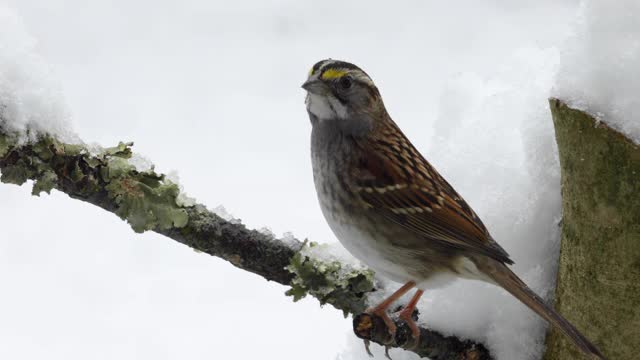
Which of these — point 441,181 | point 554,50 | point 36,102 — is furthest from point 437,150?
point 36,102

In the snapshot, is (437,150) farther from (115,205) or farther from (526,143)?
(115,205)

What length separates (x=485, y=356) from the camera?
2070 millimetres

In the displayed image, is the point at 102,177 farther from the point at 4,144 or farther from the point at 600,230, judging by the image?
the point at 600,230

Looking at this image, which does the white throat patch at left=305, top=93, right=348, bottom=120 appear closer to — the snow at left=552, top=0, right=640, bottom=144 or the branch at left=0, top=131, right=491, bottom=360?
A: the branch at left=0, top=131, right=491, bottom=360

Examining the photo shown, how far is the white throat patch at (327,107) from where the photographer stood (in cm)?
221

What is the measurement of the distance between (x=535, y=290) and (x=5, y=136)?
4.28 feet

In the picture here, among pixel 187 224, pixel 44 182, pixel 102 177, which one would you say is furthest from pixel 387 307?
pixel 44 182

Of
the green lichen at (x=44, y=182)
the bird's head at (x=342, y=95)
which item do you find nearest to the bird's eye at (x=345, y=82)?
the bird's head at (x=342, y=95)

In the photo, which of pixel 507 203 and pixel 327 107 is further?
pixel 327 107

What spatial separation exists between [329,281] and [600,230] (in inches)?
26.5

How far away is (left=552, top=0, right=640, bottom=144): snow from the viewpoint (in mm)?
1726

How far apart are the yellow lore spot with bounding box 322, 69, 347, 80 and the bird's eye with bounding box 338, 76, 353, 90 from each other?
0.06 feet

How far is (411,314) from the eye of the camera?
2.08 meters

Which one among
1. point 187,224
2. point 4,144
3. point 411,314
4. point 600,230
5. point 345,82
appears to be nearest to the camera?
point 4,144
